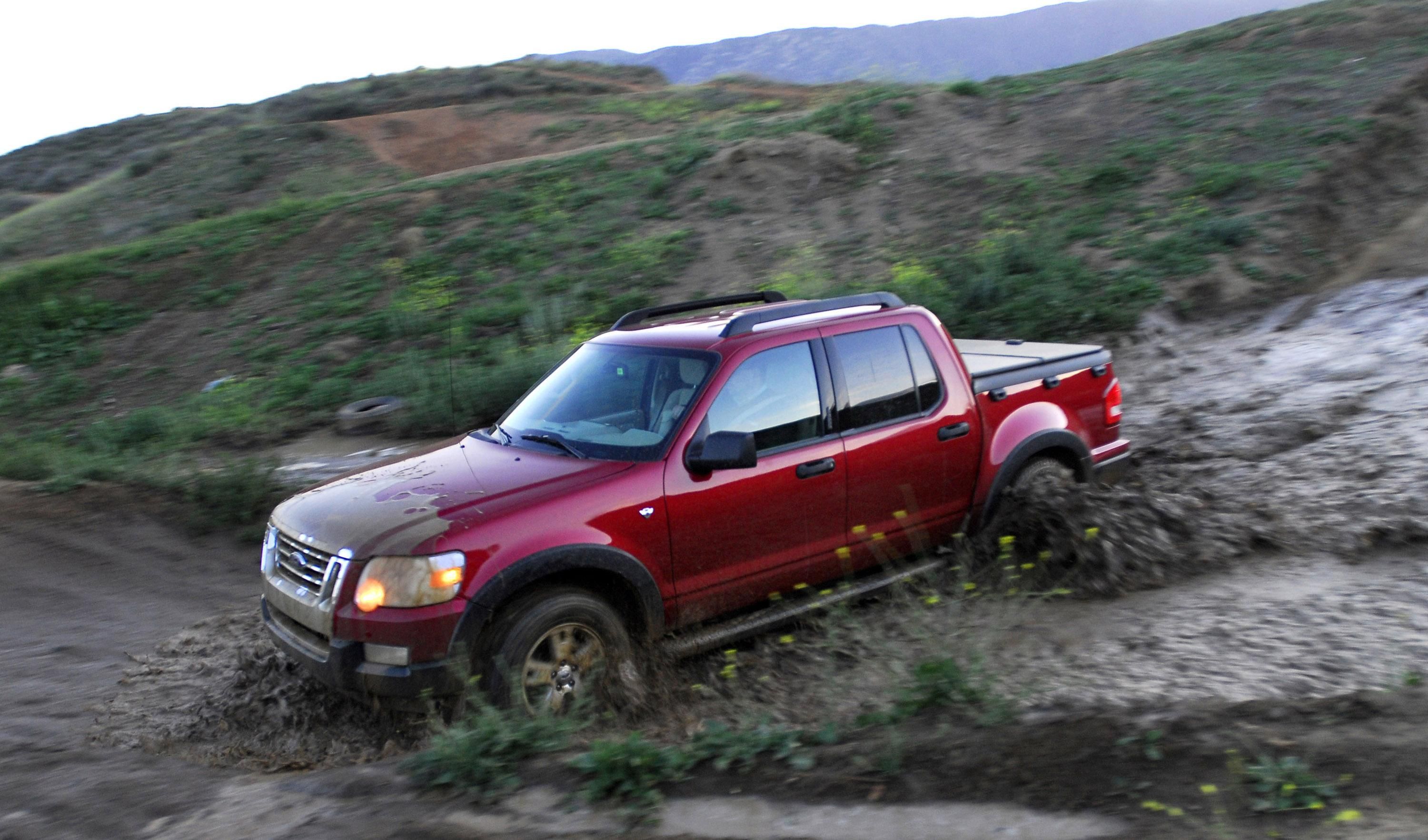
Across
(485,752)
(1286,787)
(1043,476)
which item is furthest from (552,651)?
(1043,476)

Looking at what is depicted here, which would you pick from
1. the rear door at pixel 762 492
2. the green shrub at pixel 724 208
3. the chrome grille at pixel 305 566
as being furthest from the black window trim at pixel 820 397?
the green shrub at pixel 724 208

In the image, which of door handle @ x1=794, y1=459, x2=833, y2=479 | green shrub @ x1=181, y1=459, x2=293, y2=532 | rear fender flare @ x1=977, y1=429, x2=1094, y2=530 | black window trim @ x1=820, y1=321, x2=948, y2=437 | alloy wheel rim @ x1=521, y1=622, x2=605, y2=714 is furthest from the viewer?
green shrub @ x1=181, y1=459, x2=293, y2=532

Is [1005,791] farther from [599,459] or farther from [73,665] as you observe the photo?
[73,665]

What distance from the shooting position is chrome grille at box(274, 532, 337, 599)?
4320 millimetres

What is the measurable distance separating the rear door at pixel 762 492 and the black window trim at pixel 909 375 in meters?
0.05

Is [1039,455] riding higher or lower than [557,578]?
lower

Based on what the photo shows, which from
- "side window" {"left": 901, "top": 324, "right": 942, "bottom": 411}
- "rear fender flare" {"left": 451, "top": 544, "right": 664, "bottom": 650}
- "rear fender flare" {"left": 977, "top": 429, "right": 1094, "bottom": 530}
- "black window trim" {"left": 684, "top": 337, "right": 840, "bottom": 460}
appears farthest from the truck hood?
"rear fender flare" {"left": 977, "top": 429, "right": 1094, "bottom": 530}

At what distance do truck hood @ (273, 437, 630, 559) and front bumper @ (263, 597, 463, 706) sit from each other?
0.40m

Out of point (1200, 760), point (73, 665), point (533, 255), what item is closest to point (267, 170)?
point (533, 255)

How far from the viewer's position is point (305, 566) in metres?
4.54

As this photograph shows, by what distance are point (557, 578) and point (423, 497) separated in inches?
26.6

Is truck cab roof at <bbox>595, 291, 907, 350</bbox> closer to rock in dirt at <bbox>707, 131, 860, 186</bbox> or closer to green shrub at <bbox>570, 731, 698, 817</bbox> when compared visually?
green shrub at <bbox>570, 731, 698, 817</bbox>

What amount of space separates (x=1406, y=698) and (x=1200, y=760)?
2.88ft

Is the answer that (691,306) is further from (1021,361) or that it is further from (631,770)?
(631,770)
